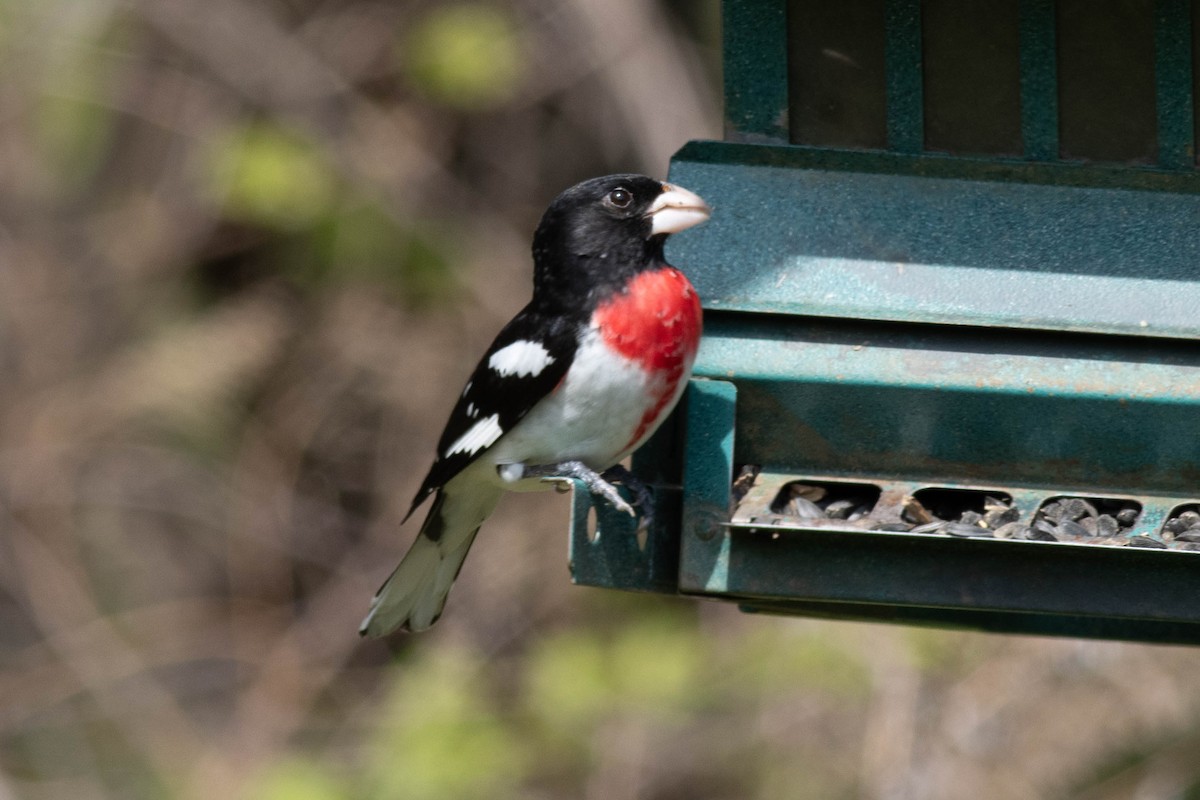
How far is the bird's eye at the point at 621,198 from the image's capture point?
3055 mm

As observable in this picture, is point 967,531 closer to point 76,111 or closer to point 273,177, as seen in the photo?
point 273,177

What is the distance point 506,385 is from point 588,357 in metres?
0.20

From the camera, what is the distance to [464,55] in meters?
6.02

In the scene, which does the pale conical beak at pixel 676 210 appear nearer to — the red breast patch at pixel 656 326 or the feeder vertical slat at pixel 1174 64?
the red breast patch at pixel 656 326

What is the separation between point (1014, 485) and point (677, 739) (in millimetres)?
3452

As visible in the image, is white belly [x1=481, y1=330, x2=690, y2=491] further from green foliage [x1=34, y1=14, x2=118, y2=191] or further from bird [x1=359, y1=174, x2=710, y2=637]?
green foliage [x1=34, y1=14, x2=118, y2=191]

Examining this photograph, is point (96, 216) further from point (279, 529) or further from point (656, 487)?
point (656, 487)

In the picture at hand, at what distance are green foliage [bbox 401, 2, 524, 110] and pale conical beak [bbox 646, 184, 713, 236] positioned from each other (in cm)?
333

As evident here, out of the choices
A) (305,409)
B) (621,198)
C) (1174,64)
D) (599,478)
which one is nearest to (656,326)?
(599,478)

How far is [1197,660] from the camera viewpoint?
4.91m

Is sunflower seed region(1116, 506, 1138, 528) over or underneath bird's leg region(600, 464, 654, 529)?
underneath

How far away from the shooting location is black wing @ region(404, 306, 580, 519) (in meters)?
2.90

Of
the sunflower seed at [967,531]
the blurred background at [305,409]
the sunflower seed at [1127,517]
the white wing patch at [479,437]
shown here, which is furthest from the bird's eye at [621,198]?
the blurred background at [305,409]

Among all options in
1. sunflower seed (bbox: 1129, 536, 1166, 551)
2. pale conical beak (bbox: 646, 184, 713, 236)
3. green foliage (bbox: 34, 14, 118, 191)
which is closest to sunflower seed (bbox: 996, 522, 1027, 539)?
sunflower seed (bbox: 1129, 536, 1166, 551)
